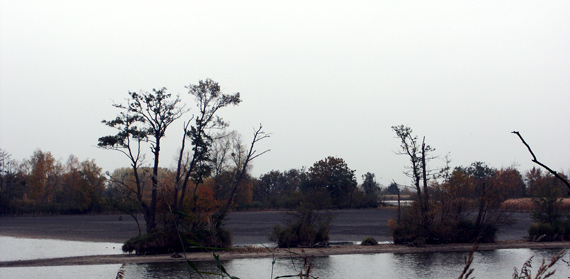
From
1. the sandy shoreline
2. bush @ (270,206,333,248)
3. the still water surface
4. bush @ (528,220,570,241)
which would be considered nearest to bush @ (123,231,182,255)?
the sandy shoreline

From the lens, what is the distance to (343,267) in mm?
23422

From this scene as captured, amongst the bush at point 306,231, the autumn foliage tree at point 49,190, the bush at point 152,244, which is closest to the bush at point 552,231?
the bush at point 306,231

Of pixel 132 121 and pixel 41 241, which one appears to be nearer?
pixel 132 121

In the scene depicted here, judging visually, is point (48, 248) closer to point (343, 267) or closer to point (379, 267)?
point (343, 267)

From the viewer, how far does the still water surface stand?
21.2 metres

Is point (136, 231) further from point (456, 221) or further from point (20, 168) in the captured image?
point (20, 168)

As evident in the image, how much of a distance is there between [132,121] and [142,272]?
10146mm

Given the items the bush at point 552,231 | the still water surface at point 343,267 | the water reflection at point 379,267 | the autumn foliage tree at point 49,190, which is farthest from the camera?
the autumn foliage tree at point 49,190

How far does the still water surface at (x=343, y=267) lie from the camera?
21.2 meters

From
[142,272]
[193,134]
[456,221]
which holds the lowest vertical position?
[142,272]

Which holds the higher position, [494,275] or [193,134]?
[193,134]

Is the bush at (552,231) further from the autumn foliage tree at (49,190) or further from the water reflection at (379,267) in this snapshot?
the autumn foliage tree at (49,190)

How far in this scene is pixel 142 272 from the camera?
22188 millimetres

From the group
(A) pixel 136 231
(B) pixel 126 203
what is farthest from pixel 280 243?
(A) pixel 136 231
